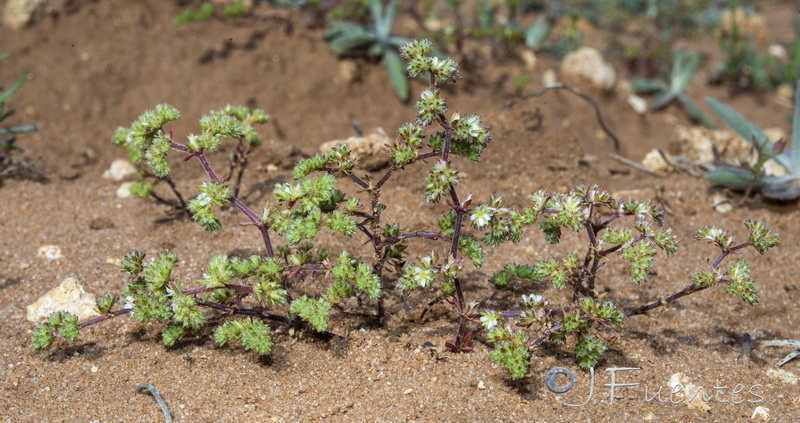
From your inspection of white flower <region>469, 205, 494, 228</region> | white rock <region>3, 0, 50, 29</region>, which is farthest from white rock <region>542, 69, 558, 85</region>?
white rock <region>3, 0, 50, 29</region>

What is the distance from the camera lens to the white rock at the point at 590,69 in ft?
18.0

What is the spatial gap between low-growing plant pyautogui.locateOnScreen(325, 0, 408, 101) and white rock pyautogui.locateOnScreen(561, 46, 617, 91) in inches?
55.2

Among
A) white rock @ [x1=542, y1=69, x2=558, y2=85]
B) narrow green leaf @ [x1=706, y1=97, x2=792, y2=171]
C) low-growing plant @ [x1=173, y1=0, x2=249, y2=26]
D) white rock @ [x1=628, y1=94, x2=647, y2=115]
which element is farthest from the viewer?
white rock @ [x1=628, y1=94, x2=647, y2=115]

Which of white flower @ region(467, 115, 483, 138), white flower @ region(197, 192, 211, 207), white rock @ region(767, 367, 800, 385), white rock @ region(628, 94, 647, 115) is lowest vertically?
white rock @ region(628, 94, 647, 115)

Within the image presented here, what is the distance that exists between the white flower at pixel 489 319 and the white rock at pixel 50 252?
1988 mm

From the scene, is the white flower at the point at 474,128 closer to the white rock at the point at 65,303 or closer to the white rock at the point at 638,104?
the white rock at the point at 65,303

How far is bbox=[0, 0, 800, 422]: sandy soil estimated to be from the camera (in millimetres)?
2398

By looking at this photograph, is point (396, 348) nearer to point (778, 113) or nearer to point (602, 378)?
point (602, 378)

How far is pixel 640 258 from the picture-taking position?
→ 90.7 inches

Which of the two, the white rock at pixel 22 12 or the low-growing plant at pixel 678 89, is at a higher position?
the white rock at pixel 22 12

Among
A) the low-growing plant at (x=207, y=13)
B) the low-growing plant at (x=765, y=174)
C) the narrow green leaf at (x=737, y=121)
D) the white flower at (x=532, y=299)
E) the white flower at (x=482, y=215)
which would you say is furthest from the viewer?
the low-growing plant at (x=207, y=13)

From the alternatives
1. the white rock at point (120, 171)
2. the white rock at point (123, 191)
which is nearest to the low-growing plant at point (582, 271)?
the white rock at point (123, 191)

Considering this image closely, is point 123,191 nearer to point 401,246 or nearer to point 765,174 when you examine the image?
point 401,246

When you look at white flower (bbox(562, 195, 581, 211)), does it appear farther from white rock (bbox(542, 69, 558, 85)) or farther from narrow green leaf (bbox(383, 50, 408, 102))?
white rock (bbox(542, 69, 558, 85))
